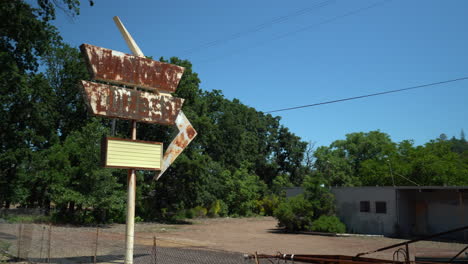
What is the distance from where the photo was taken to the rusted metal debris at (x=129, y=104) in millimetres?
13250

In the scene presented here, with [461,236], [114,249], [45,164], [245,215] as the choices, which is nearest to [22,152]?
[45,164]

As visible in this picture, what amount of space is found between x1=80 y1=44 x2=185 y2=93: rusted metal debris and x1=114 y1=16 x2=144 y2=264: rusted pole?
0.81 meters

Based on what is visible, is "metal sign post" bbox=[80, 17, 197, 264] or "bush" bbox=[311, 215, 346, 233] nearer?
"metal sign post" bbox=[80, 17, 197, 264]

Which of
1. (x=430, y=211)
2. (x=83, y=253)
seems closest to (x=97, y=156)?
(x=83, y=253)

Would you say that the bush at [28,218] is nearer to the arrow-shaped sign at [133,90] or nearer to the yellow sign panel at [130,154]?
the yellow sign panel at [130,154]

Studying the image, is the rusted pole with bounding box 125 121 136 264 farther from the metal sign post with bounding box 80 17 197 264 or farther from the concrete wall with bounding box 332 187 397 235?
the concrete wall with bounding box 332 187 397 235

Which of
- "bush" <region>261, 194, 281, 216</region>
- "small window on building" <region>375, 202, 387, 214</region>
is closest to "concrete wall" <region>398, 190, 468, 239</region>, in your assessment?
"small window on building" <region>375, 202, 387, 214</region>

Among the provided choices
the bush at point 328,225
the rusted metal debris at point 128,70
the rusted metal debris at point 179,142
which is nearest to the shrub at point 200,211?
the bush at point 328,225

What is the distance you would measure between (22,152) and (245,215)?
29.0 metres

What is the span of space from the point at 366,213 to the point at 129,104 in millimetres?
21420

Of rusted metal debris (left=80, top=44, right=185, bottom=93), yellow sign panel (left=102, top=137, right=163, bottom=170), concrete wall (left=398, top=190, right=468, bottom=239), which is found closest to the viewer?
rusted metal debris (left=80, top=44, right=185, bottom=93)

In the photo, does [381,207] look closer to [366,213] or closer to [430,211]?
[366,213]

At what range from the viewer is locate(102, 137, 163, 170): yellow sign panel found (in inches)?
531

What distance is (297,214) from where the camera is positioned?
3094 centimetres
